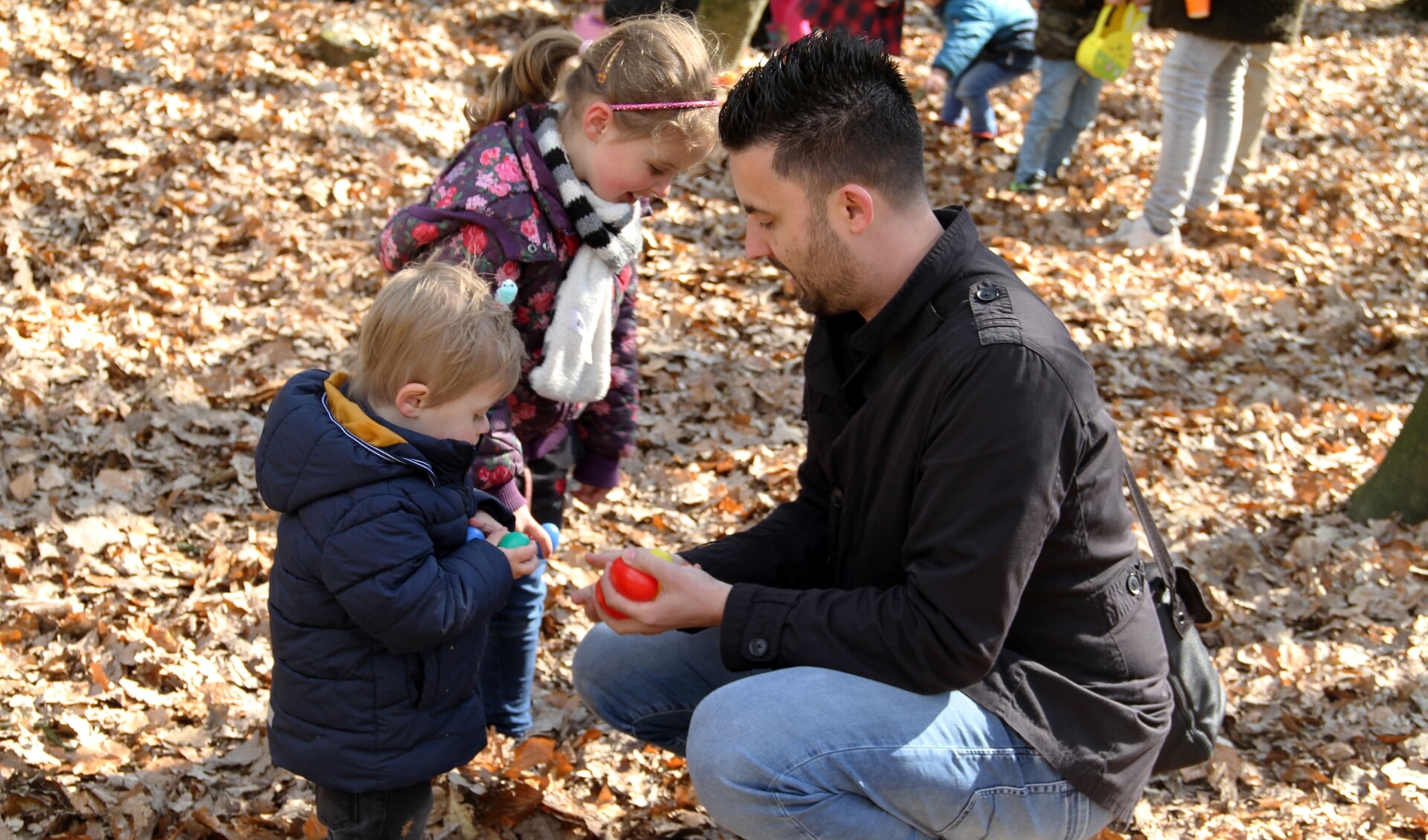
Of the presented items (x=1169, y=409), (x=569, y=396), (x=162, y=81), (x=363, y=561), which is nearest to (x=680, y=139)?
(x=569, y=396)

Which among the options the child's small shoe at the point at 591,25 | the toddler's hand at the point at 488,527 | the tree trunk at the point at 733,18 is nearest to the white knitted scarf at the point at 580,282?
the toddler's hand at the point at 488,527

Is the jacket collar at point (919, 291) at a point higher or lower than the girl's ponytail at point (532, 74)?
lower

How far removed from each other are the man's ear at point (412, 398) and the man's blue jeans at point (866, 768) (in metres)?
0.96

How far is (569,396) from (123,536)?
2.11m

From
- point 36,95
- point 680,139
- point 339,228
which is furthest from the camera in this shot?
Result: point 36,95

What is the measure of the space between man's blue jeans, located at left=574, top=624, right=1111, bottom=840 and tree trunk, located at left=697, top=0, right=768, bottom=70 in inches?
278

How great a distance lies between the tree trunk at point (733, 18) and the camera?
872 cm

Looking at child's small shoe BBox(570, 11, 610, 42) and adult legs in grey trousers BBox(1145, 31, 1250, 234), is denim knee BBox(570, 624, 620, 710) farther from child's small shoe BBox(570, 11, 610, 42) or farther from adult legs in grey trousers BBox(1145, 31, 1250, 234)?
child's small shoe BBox(570, 11, 610, 42)

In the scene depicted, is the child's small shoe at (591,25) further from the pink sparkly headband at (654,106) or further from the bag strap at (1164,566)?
the bag strap at (1164,566)

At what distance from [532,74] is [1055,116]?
5.76 m

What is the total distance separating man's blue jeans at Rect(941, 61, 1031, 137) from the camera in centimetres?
838

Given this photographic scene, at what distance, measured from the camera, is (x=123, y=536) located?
13.9 ft

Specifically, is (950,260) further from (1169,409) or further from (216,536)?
(1169,409)

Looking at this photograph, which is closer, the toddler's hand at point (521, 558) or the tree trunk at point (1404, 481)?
the toddler's hand at point (521, 558)
